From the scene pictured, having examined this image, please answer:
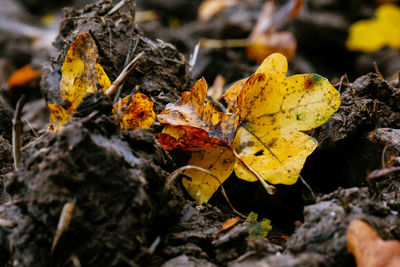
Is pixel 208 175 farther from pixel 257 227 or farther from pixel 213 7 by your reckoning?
pixel 213 7

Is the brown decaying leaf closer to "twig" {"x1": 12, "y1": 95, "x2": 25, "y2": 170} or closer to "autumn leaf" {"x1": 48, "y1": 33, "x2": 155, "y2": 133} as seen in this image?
"autumn leaf" {"x1": 48, "y1": 33, "x2": 155, "y2": 133}

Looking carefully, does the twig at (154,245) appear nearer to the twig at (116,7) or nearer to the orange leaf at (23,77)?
the twig at (116,7)

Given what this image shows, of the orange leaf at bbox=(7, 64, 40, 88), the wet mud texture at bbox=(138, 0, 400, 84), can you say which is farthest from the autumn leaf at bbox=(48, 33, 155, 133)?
the wet mud texture at bbox=(138, 0, 400, 84)

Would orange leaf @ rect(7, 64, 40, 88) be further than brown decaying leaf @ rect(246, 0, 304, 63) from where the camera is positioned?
No

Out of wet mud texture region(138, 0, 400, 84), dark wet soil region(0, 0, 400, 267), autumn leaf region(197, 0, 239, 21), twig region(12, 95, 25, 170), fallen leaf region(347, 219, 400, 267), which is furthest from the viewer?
autumn leaf region(197, 0, 239, 21)

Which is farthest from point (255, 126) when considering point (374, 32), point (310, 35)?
point (374, 32)

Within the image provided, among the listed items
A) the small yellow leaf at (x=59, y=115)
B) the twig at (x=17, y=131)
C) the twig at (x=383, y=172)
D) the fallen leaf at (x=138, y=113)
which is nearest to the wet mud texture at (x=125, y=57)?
the fallen leaf at (x=138, y=113)
